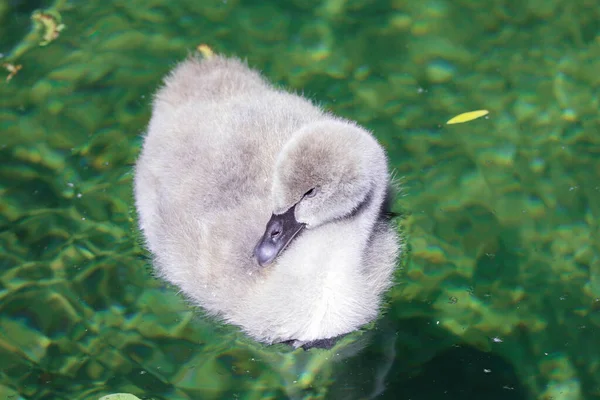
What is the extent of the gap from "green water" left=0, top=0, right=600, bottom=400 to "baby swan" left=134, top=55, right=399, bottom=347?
0.24 meters

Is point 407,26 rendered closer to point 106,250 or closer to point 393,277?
point 393,277

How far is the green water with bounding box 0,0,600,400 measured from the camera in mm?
4020

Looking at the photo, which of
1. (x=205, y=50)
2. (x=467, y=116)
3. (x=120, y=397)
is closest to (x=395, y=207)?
(x=467, y=116)

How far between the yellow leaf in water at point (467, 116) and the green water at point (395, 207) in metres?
0.05

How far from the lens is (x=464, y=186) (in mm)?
4668

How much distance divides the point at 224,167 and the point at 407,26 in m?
2.03

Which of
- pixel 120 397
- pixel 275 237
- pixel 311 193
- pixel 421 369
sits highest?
pixel 311 193

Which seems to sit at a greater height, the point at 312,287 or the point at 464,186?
the point at 312,287

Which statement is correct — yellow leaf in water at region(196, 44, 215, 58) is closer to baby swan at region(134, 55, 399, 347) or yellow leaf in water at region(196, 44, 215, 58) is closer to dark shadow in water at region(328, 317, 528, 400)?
baby swan at region(134, 55, 399, 347)

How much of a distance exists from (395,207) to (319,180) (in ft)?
3.71

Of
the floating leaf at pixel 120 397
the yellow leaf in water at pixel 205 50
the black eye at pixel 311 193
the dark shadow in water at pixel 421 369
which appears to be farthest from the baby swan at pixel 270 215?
the yellow leaf in water at pixel 205 50

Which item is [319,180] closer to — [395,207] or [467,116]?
[395,207]

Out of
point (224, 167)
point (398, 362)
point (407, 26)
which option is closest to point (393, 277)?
point (398, 362)

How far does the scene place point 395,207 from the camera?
454 centimetres
